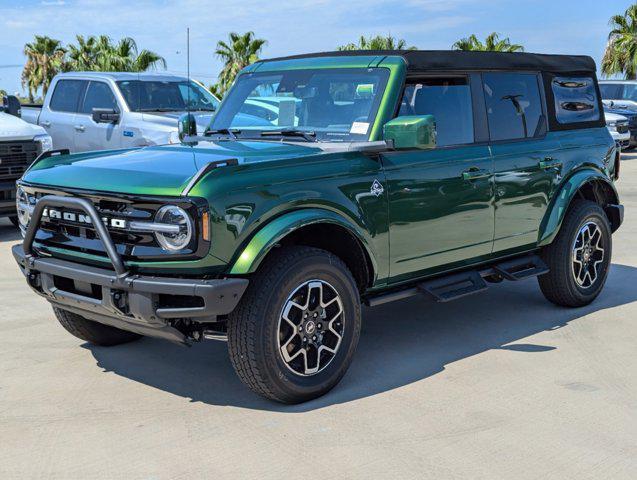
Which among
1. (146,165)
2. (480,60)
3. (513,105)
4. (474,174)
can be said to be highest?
(480,60)

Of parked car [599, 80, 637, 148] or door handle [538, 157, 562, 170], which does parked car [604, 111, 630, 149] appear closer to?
parked car [599, 80, 637, 148]

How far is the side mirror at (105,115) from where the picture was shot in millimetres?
10992

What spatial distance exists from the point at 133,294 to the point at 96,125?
329 inches

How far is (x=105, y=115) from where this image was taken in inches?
439

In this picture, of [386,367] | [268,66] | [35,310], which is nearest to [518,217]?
[386,367]

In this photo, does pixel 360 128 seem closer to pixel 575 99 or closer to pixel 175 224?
pixel 175 224

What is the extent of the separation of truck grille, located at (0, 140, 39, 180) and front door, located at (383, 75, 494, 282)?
6.10 m

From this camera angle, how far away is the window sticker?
504cm

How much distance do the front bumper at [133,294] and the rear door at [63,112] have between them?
26.8 ft

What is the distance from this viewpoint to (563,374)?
198 inches

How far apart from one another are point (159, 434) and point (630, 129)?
21.1m

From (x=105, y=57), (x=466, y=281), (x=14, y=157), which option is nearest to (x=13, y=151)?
(x=14, y=157)

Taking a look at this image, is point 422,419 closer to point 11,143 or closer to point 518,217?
point 518,217

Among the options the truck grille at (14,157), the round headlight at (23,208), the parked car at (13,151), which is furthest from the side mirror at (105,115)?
the round headlight at (23,208)
